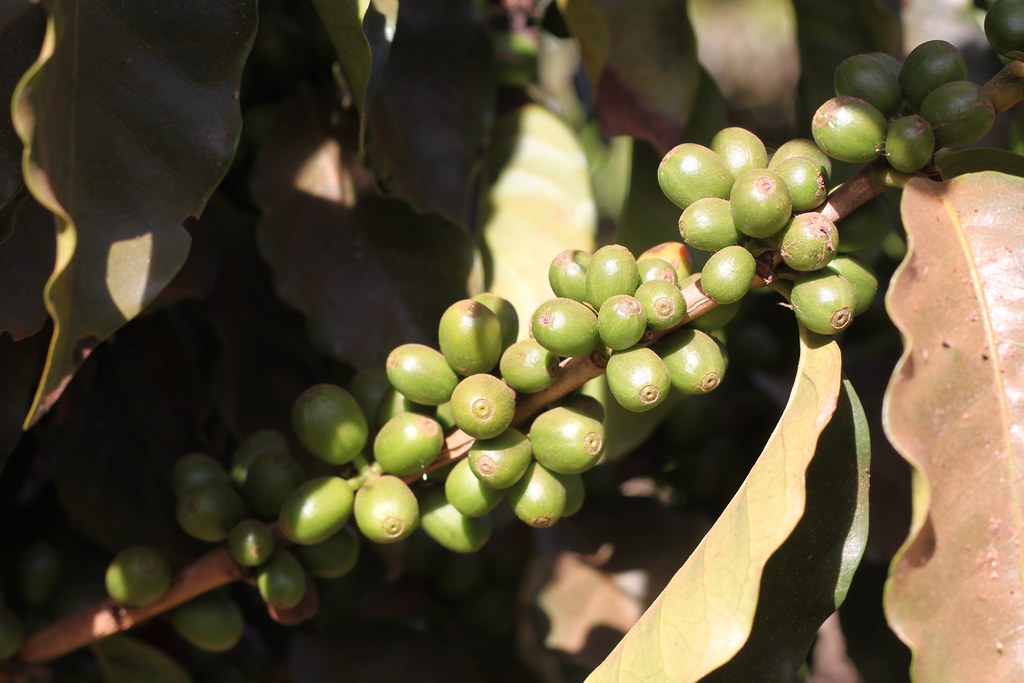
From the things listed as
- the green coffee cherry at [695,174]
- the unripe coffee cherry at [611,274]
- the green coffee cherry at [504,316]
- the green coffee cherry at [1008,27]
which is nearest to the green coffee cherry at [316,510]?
the green coffee cherry at [504,316]

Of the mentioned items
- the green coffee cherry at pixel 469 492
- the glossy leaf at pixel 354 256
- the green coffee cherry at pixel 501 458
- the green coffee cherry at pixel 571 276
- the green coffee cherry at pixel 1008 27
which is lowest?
the glossy leaf at pixel 354 256

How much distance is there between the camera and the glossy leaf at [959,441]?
2.58ft

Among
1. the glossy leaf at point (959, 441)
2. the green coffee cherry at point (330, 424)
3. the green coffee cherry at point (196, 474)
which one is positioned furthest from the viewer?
the green coffee cherry at point (196, 474)

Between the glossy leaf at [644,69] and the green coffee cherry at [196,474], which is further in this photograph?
the glossy leaf at [644,69]

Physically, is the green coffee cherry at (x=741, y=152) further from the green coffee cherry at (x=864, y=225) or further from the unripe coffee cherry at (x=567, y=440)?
the unripe coffee cherry at (x=567, y=440)

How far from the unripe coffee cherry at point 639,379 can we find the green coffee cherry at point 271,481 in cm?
39

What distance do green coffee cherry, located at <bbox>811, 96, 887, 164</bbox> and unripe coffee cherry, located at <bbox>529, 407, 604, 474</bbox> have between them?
1.06 ft

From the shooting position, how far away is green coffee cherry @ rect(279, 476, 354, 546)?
3.22 feet

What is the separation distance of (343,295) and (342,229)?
96 millimetres

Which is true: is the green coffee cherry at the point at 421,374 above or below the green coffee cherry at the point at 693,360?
below

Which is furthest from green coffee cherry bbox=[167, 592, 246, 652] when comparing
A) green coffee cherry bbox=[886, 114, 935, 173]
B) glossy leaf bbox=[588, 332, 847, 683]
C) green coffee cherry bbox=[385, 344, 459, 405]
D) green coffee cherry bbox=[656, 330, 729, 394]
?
green coffee cherry bbox=[886, 114, 935, 173]

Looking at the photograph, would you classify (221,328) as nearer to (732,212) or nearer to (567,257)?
(567,257)

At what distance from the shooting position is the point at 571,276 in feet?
3.11

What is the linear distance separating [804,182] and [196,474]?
72 cm
